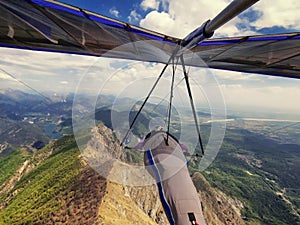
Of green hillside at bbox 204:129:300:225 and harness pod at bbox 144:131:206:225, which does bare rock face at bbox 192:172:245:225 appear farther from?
harness pod at bbox 144:131:206:225

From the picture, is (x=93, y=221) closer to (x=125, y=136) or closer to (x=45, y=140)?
(x=125, y=136)

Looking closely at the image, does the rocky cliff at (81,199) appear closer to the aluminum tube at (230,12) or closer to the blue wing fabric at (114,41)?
the blue wing fabric at (114,41)

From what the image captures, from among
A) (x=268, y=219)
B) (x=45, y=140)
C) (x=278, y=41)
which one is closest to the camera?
(x=278, y=41)

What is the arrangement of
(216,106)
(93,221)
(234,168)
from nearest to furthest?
(216,106)
(93,221)
(234,168)


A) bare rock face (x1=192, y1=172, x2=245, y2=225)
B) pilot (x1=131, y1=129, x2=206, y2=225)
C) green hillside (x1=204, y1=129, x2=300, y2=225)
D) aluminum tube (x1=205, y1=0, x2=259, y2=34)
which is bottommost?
green hillside (x1=204, y1=129, x2=300, y2=225)

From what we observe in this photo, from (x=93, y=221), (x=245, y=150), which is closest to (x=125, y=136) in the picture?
(x=93, y=221)

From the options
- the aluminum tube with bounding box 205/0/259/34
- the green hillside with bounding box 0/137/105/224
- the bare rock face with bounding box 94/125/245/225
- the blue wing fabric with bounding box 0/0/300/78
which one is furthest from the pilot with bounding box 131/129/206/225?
the green hillside with bounding box 0/137/105/224
